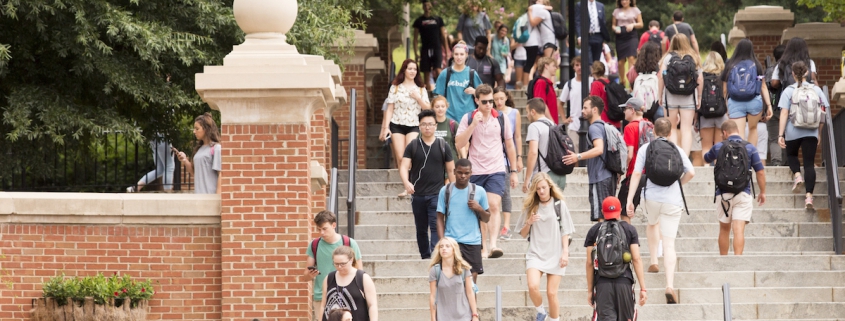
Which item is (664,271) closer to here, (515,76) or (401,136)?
(401,136)

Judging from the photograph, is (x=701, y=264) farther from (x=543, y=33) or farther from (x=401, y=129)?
(x=543, y=33)

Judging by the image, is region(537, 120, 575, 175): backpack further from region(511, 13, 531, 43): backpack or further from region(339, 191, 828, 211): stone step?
region(511, 13, 531, 43): backpack

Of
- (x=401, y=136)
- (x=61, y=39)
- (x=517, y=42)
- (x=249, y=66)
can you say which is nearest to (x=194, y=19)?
(x=61, y=39)

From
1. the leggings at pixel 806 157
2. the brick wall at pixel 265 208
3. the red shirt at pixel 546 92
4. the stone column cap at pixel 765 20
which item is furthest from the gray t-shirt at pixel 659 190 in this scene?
the stone column cap at pixel 765 20

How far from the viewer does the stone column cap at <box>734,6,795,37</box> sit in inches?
830

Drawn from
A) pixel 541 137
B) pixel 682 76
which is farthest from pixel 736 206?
pixel 682 76

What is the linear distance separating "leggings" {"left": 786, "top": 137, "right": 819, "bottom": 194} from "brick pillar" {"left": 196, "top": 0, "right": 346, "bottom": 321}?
20.0 feet

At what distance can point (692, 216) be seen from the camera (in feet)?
49.8

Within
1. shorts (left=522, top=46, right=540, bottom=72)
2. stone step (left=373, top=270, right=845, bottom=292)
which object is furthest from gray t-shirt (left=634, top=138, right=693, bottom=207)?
shorts (left=522, top=46, right=540, bottom=72)

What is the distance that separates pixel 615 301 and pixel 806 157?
16.7 ft

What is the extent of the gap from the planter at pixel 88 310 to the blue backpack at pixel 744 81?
26.4 feet

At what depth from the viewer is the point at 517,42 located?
2325 cm

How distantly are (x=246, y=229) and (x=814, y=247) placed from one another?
20.7 ft

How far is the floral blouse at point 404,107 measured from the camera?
624 inches
